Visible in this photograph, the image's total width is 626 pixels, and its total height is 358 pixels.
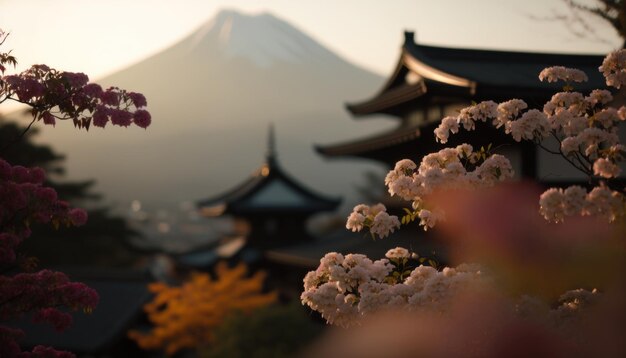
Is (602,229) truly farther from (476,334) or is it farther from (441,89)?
(441,89)

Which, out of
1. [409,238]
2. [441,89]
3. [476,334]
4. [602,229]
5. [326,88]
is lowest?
[476,334]

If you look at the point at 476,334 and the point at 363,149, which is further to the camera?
the point at 363,149

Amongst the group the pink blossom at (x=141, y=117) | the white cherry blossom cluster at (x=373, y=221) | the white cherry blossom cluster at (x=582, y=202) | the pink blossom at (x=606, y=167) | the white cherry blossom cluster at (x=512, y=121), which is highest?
the pink blossom at (x=141, y=117)

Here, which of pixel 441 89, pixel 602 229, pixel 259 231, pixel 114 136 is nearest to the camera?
pixel 602 229

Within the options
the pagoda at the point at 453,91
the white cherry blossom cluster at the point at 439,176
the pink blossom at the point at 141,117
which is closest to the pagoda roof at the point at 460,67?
the pagoda at the point at 453,91

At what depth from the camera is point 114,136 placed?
162 metres

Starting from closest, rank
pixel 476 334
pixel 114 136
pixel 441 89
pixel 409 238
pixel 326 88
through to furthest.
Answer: pixel 476 334, pixel 441 89, pixel 409 238, pixel 114 136, pixel 326 88

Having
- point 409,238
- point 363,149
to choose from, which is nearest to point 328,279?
point 409,238

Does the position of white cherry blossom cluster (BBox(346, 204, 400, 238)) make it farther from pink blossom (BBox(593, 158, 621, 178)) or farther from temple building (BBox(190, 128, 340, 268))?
temple building (BBox(190, 128, 340, 268))

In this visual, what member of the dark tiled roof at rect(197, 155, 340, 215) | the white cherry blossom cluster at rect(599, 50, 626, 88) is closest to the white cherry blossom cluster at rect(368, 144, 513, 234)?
the white cherry blossom cluster at rect(599, 50, 626, 88)

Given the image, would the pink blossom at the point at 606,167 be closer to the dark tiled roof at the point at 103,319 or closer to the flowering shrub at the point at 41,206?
the flowering shrub at the point at 41,206

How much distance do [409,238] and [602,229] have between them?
800 cm

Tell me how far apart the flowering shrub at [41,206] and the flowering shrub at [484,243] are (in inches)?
102

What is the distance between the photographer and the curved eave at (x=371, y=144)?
1616cm
